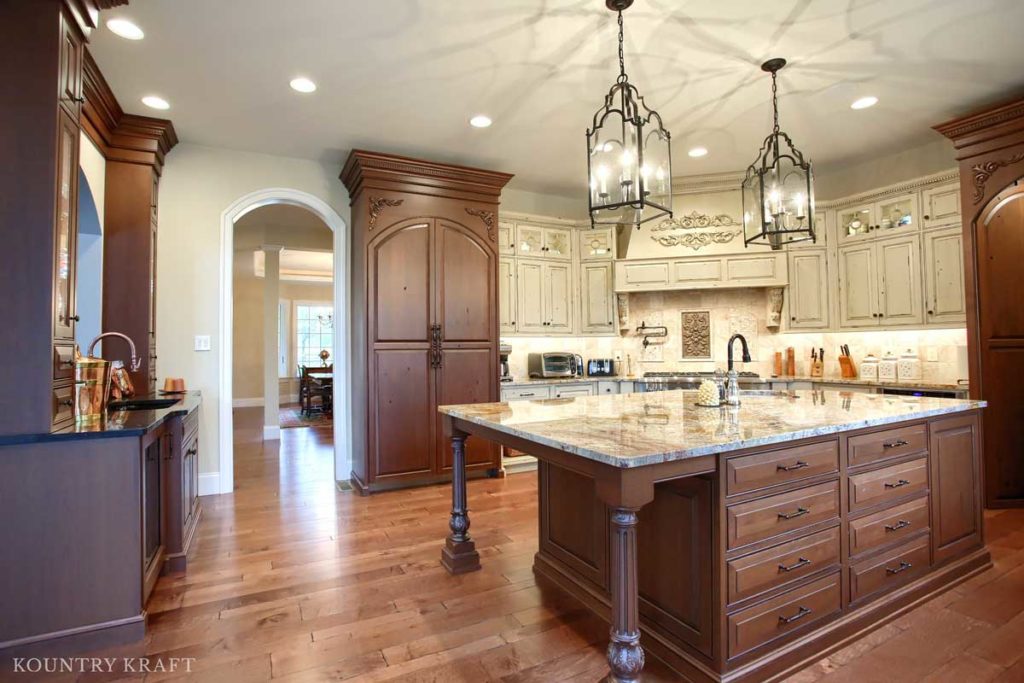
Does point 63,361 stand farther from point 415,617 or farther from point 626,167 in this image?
point 626,167

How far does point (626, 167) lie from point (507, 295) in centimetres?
330

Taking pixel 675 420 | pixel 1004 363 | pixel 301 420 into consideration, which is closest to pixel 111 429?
pixel 675 420

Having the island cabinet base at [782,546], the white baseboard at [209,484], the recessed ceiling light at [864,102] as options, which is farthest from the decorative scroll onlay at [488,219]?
the white baseboard at [209,484]

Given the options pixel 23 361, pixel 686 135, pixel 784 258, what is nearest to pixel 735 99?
pixel 686 135

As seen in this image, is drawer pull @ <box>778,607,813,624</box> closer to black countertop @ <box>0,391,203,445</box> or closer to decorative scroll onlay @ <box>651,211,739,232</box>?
black countertop @ <box>0,391,203,445</box>

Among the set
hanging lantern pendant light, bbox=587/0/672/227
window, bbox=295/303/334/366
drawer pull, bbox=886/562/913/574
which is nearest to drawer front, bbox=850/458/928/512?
drawer pull, bbox=886/562/913/574

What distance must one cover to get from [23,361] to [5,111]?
3.10ft

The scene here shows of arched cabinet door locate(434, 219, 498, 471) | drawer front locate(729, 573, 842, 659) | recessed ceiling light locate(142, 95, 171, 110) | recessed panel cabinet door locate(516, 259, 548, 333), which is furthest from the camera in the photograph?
recessed panel cabinet door locate(516, 259, 548, 333)

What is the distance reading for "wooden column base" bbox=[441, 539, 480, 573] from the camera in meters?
2.69

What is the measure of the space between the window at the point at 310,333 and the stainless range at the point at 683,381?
8885 mm

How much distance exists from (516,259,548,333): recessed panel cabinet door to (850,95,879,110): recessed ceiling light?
2.90 meters

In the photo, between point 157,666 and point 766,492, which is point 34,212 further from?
A: point 766,492

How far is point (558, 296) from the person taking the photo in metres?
5.56

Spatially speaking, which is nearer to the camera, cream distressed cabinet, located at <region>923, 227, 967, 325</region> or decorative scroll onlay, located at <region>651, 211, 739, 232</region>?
cream distressed cabinet, located at <region>923, 227, 967, 325</region>
